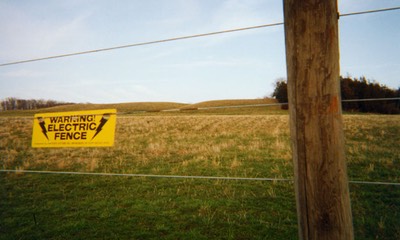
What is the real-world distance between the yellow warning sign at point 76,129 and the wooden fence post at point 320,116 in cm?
200

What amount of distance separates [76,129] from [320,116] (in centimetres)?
262

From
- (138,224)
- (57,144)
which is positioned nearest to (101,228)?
(138,224)

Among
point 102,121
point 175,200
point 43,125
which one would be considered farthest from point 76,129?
point 175,200

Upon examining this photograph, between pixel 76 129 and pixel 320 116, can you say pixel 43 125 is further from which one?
pixel 320 116

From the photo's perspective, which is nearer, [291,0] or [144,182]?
[291,0]

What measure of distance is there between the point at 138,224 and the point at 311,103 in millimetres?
2949

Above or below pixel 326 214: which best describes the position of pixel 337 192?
above

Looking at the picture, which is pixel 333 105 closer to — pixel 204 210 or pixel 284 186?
pixel 204 210

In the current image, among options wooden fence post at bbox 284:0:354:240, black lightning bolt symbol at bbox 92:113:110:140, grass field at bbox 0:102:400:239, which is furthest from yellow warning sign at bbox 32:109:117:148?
wooden fence post at bbox 284:0:354:240

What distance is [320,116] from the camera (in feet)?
5.33

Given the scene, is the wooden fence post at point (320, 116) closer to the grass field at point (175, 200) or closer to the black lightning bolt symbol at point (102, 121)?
the grass field at point (175, 200)

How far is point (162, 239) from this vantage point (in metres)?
3.25

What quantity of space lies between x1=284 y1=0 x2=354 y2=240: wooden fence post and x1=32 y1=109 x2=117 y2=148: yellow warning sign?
78.6 inches

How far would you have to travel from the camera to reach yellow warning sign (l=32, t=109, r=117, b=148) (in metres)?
2.95
